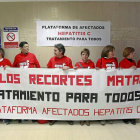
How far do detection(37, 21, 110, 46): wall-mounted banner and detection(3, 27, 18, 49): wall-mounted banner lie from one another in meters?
0.51

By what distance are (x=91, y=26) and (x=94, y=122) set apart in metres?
1.97

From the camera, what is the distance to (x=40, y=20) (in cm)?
326

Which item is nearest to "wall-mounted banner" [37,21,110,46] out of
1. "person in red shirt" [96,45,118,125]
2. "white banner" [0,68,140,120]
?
"person in red shirt" [96,45,118,125]

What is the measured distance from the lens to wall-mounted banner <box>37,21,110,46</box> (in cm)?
327

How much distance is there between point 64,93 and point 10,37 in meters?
1.86

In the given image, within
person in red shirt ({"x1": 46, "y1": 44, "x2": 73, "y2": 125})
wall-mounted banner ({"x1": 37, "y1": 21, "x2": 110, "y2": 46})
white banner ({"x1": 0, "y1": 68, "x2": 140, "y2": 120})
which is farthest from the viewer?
wall-mounted banner ({"x1": 37, "y1": 21, "x2": 110, "y2": 46})

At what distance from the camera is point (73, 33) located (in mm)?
3291

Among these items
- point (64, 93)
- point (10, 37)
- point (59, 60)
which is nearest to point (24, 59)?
point (59, 60)

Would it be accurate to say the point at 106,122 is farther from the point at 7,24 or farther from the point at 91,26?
the point at 7,24

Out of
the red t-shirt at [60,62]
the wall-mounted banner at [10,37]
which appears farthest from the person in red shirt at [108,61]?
the wall-mounted banner at [10,37]

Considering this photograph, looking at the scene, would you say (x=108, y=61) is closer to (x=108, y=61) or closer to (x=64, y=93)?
(x=108, y=61)

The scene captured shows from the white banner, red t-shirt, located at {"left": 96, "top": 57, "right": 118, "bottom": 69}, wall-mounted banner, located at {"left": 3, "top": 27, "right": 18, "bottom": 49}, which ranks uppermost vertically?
wall-mounted banner, located at {"left": 3, "top": 27, "right": 18, "bottom": 49}

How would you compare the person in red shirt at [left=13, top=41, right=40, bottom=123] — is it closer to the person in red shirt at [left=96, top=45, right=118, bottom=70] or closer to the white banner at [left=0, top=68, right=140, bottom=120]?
the white banner at [left=0, top=68, right=140, bottom=120]

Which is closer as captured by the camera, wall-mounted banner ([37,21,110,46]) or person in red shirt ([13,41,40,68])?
person in red shirt ([13,41,40,68])
